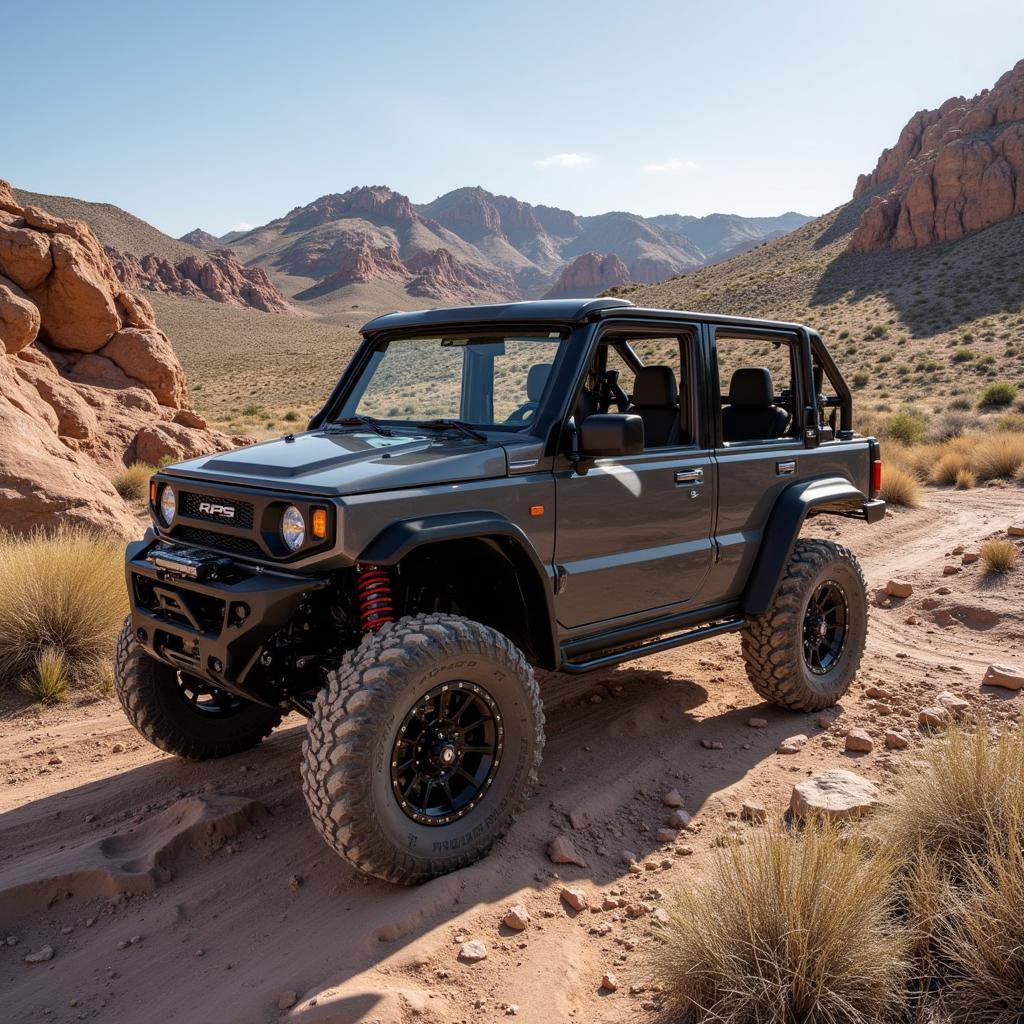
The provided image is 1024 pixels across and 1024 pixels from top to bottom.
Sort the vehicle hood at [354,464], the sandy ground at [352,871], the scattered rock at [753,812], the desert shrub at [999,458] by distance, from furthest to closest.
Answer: the desert shrub at [999,458]
the scattered rock at [753,812]
the vehicle hood at [354,464]
the sandy ground at [352,871]

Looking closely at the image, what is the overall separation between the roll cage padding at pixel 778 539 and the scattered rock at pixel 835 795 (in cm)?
113

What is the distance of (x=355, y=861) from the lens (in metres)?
3.19

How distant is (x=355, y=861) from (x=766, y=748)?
8.13 ft

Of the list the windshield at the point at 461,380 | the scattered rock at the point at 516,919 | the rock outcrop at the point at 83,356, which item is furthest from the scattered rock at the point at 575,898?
the rock outcrop at the point at 83,356

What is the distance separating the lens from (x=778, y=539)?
5035 mm

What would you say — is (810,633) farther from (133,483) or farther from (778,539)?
(133,483)

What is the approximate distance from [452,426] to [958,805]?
2.61 m

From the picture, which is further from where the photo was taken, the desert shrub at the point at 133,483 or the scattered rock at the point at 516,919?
the desert shrub at the point at 133,483

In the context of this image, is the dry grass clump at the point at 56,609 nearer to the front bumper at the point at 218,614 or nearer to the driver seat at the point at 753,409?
the front bumper at the point at 218,614

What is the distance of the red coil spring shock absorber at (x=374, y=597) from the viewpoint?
138 inches

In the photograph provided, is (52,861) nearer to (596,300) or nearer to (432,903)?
(432,903)

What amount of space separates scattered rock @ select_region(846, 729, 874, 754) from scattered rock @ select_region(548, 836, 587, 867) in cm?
180

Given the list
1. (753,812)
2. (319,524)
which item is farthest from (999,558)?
(319,524)

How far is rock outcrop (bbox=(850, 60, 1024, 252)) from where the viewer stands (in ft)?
175
